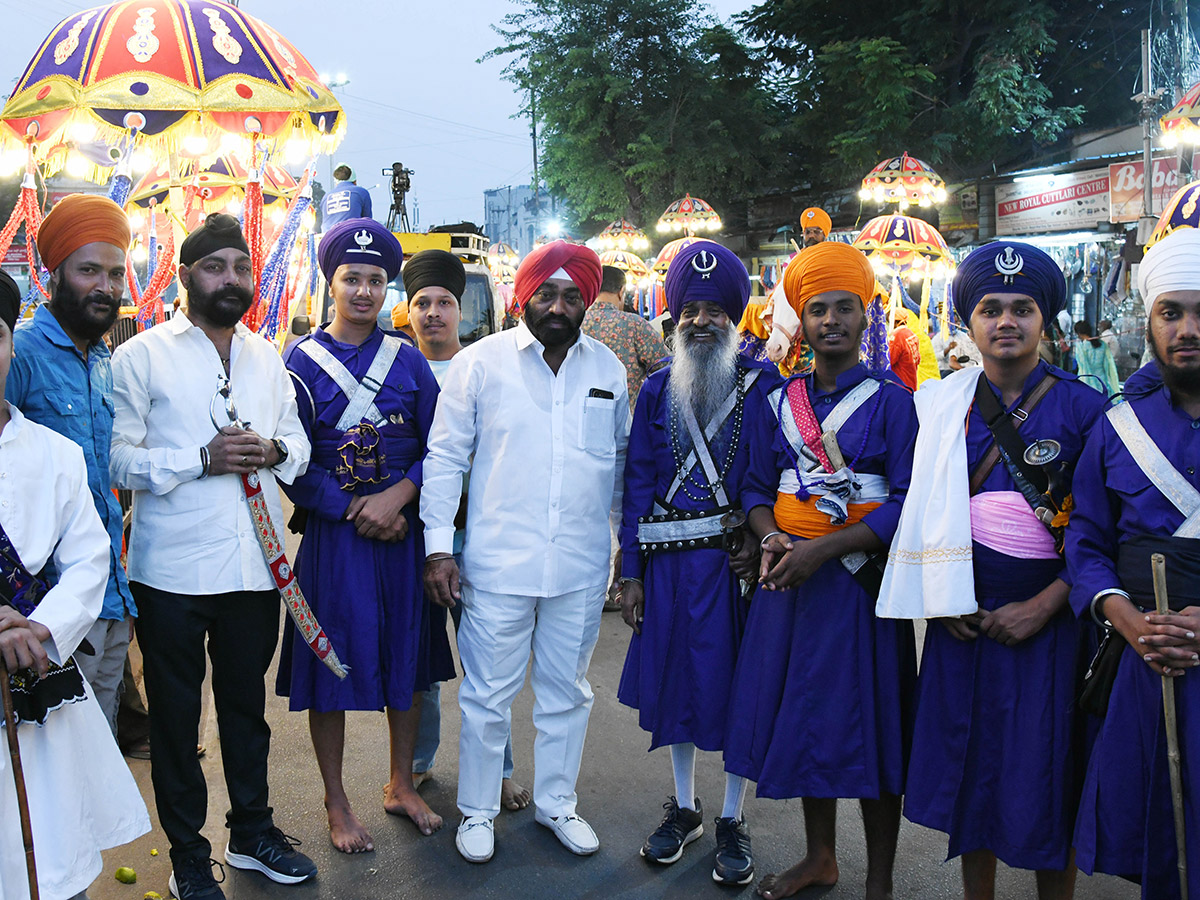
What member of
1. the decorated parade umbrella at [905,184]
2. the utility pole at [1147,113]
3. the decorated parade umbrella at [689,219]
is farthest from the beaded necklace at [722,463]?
the decorated parade umbrella at [689,219]

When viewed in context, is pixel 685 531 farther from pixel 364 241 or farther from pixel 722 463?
pixel 364 241

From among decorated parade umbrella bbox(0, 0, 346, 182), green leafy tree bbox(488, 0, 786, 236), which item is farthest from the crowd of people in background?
green leafy tree bbox(488, 0, 786, 236)

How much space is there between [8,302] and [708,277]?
2214 mm

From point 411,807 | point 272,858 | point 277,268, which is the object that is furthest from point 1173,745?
point 277,268

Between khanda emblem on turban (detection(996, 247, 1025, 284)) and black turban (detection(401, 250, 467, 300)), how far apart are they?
2.43 m

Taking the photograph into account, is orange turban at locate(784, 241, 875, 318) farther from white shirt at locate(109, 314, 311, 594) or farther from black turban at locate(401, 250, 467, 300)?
white shirt at locate(109, 314, 311, 594)

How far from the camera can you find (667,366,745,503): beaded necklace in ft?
11.2

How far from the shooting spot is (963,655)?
2793 mm

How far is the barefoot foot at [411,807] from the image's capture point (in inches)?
144

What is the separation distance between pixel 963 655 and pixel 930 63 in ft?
59.2

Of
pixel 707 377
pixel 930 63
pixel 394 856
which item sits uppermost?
pixel 930 63

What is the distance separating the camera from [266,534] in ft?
10.5

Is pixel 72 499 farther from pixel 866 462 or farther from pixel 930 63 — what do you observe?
pixel 930 63

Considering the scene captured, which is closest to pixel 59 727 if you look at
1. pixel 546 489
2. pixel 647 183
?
pixel 546 489
